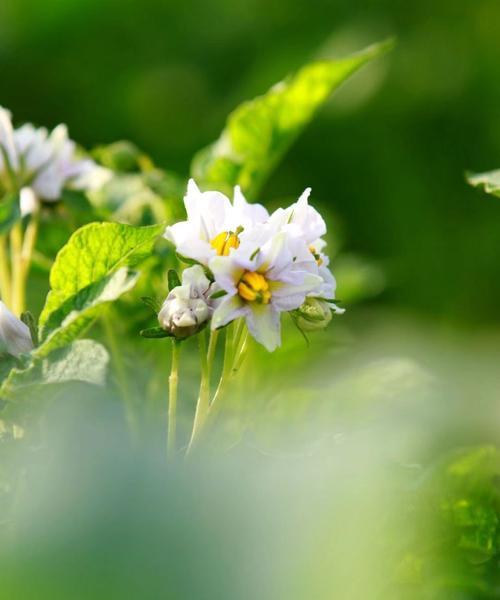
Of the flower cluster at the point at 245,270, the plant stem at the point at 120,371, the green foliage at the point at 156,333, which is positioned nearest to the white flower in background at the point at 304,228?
the flower cluster at the point at 245,270

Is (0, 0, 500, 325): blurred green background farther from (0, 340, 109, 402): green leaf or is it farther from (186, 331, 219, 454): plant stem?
(0, 340, 109, 402): green leaf

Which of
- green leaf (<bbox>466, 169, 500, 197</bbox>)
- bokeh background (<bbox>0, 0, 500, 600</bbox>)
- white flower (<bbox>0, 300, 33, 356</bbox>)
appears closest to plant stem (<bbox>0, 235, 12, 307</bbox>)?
bokeh background (<bbox>0, 0, 500, 600</bbox>)

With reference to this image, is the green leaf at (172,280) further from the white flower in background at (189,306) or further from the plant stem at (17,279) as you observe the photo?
the plant stem at (17,279)

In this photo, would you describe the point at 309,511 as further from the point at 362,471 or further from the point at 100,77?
the point at 100,77

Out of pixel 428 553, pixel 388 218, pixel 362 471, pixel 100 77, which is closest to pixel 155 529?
pixel 362 471

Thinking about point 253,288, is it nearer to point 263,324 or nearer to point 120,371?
point 263,324

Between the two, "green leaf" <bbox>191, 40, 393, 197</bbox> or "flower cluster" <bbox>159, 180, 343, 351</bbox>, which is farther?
"green leaf" <bbox>191, 40, 393, 197</bbox>
